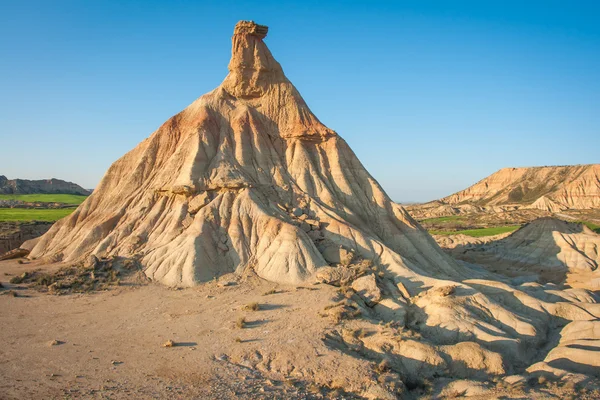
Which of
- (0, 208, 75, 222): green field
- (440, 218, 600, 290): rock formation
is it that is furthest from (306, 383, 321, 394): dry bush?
(0, 208, 75, 222): green field

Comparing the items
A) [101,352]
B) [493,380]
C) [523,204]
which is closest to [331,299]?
[493,380]

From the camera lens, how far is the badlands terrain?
14.3 m

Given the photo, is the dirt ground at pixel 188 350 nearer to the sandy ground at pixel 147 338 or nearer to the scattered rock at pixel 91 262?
the sandy ground at pixel 147 338

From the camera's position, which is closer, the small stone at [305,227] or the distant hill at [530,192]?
the small stone at [305,227]

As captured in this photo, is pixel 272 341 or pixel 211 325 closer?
pixel 272 341

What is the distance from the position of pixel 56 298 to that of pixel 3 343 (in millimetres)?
6057

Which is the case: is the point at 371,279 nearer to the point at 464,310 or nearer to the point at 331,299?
the point at 331,299

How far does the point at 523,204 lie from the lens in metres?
122

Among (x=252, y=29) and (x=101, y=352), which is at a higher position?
(x=252, y=29)

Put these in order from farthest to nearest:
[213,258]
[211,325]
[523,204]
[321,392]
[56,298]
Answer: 1. [523,204]
2. [213,258]
3. [56,298]
4. [211,325]
5. [321,392]

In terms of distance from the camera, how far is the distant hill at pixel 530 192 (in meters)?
113

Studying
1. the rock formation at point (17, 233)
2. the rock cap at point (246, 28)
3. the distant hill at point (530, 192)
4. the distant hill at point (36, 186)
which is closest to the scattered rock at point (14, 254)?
the rock formation at point (17, 233)

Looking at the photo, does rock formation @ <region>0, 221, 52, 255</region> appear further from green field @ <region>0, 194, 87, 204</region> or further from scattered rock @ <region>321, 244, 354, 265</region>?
green field @ <region>0, 194, 87, 204</region>

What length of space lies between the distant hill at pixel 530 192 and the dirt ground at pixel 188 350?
107935 mm
